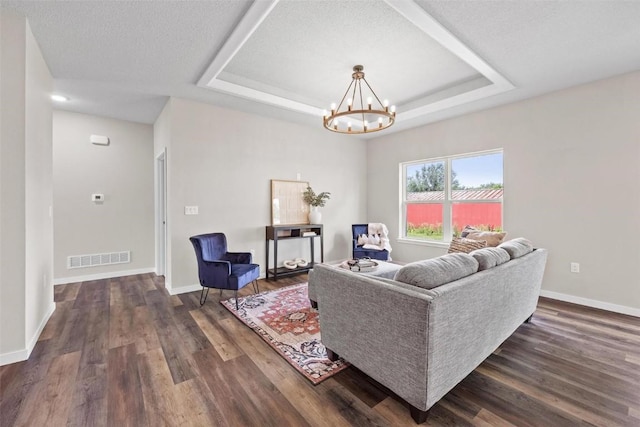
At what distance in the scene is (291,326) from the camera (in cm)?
274

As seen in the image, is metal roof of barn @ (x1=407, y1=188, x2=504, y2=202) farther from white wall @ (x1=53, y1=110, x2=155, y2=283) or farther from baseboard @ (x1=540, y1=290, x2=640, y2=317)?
white wall @ (x1=53, y1=110, x2=155, y2=283)

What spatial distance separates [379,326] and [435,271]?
1.52 feet

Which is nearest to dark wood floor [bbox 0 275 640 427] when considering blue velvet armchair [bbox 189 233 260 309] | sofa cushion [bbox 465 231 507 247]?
blue velvet armchair [bbox 189 233 260 309]

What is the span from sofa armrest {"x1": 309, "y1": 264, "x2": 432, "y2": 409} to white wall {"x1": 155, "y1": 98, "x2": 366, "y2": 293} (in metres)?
2.61

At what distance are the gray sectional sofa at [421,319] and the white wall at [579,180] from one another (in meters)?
2.12

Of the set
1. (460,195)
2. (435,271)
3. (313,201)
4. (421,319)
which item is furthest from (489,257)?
(313,201)

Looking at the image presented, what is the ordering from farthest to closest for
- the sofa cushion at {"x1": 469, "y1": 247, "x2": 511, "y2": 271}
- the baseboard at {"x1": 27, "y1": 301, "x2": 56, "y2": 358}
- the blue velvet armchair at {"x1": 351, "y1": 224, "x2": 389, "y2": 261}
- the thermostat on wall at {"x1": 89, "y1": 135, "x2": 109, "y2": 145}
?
the blue velvet armchair at {"x1": 351, "y1": 224, "x2": 389, "y2": 261}, the thermostat on wall at {"x1": 89, "y1": 135, "x2": 109, "y2": 145}, the baseboard at {"x1": 27, "y1": 301, "x2": 56, "y2": 358}, the sofa cushion at {"x1": 469, "y1": 247, "x2": 511, "y2": 271}

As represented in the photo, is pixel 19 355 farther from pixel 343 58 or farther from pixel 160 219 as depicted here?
pixel 343 58

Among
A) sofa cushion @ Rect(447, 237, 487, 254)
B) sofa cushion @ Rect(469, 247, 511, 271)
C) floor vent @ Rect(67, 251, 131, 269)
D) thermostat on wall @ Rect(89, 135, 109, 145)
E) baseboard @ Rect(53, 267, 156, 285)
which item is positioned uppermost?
thermostat on wall @ Rect(89, 135, 109, 145)

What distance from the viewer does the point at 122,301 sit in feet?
11.4

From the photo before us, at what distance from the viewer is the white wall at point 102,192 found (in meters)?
4.23

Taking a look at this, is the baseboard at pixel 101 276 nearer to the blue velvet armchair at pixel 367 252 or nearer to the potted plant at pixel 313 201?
the potted plant at pixel 313 201

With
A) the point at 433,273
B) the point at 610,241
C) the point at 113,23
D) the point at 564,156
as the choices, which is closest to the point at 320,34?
the point at 113,23

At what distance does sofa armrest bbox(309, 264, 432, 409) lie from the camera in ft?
4.70
